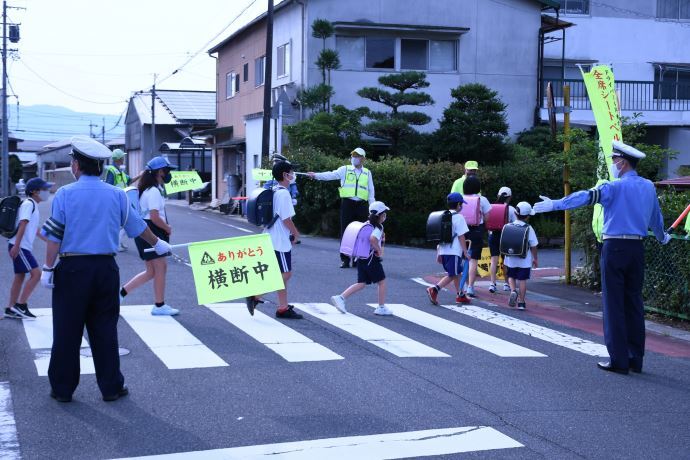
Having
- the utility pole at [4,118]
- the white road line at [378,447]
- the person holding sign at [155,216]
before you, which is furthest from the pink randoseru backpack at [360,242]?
the utility pole at [4,118]

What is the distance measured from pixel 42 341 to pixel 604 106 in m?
7.92

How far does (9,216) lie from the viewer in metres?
9.37

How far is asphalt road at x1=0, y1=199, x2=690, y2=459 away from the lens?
18.0 feet

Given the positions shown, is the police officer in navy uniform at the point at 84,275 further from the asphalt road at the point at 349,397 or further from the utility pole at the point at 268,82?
the utility pole at the point at 268,82

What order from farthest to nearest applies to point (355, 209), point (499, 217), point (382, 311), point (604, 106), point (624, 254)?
point (355, 209) < point (499, 217) < point (604, 106) < point (382, 311) < point (624, 254)

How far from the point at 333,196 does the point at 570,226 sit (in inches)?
358

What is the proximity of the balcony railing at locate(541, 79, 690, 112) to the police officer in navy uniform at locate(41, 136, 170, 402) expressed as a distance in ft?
88.3

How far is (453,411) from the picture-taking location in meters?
6.30

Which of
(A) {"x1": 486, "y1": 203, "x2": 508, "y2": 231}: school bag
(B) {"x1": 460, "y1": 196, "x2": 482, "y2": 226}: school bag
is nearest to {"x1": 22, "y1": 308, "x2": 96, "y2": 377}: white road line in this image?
(B) {"x1": 460, "y1": 196, "x2": 482, "y2": 226}: school bag

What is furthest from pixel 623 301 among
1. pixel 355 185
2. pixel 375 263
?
pixel 355 185

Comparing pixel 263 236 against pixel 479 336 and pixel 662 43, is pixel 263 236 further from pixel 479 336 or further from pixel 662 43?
pixel 662 43

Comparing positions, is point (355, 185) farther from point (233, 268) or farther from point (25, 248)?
point (233, 268)

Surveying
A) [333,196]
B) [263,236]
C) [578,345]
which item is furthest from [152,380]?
[333,196]

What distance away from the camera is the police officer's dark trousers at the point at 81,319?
20.5 ft
